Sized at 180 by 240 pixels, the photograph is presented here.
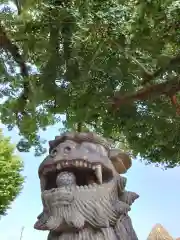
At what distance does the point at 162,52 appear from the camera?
18.5 ft

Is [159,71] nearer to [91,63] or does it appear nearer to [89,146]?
[91,63]

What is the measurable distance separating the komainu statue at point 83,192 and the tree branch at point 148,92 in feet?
7.38

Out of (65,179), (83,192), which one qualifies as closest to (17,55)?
(65,179)

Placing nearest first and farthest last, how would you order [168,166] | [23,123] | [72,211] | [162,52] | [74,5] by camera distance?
[72,211] → [74,5] → [162,52] → [23,123] → [168,166]

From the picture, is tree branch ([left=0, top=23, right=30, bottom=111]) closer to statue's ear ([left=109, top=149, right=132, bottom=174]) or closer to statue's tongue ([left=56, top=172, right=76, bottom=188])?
statue's ear ([left=109, top=149, right=132, bottom=174])

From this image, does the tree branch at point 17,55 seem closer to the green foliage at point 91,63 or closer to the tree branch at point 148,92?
the green foliage at point 91,63

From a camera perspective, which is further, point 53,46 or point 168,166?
point 168,166

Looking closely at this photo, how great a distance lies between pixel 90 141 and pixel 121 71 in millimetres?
1909

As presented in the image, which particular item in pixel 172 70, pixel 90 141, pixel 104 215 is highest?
pixel 172 70

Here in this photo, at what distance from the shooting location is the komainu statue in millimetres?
3561

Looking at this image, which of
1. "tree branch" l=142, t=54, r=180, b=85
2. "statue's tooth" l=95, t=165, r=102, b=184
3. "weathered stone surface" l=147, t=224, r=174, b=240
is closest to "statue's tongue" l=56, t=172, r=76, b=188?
"statue's tooth" l=95, t=165, r=102, b=184

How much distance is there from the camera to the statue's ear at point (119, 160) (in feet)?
13.8

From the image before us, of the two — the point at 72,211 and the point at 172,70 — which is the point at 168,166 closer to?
the point at 172,70

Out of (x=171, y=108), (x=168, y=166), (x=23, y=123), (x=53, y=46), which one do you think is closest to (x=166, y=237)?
(x=168, y=166)
